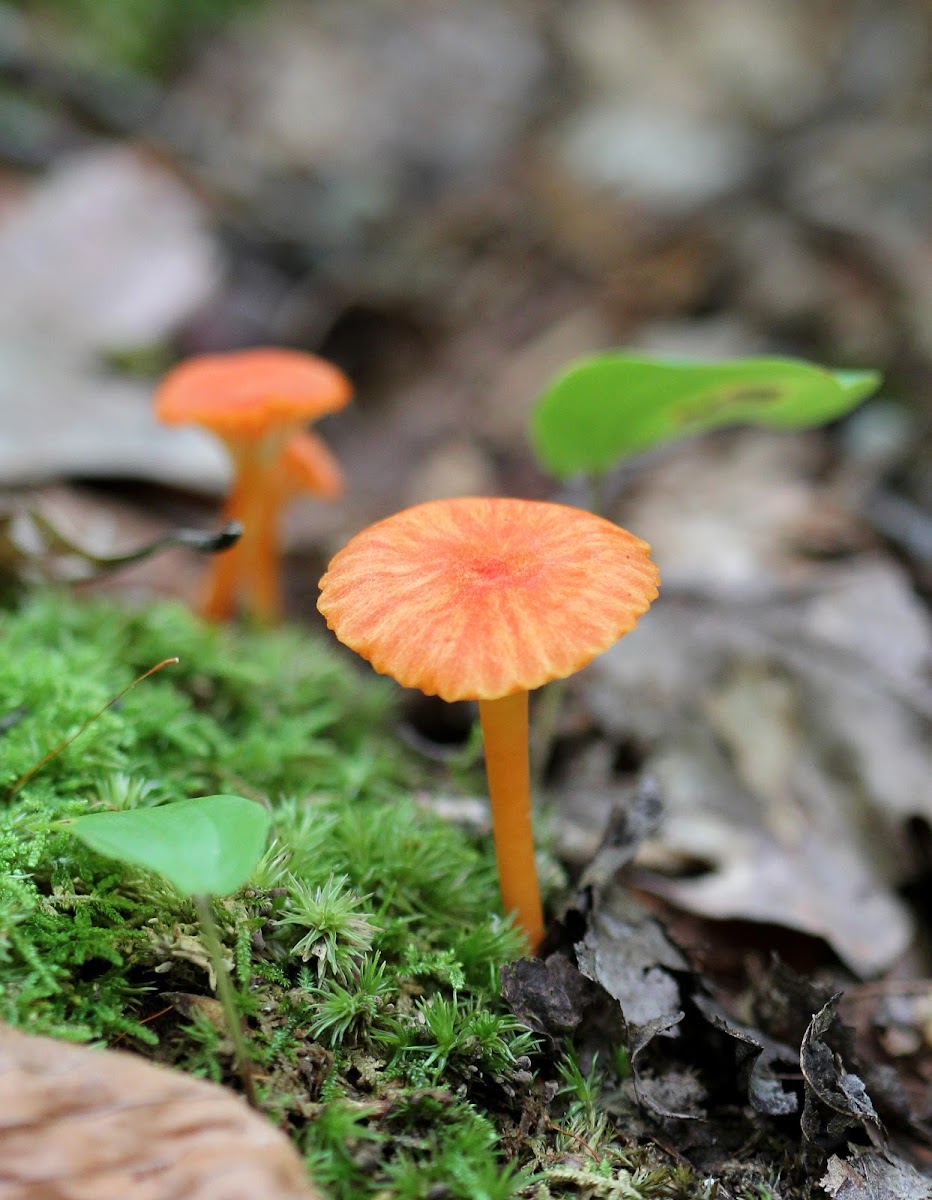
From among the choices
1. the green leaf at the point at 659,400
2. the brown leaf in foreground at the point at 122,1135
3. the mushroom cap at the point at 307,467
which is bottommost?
the mushroom cap at the point at 307,467

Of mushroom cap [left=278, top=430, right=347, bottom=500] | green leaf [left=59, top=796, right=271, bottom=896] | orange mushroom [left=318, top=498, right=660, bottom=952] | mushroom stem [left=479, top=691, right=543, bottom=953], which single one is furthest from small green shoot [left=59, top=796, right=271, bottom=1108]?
mushroom cap [left=278, top=430, right=347, bottom=500]

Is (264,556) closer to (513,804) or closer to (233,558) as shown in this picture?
(233,558)

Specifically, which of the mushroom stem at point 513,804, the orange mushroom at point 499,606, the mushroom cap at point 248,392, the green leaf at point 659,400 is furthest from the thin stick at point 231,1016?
the mushroom cap at point 248,392

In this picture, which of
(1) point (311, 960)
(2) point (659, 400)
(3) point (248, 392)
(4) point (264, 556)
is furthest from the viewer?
(4) point (264, 556)

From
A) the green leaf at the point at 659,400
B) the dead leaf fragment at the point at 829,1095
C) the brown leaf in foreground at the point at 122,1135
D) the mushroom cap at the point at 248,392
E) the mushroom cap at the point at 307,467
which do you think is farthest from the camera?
the mushroom cap at the point at 307,467

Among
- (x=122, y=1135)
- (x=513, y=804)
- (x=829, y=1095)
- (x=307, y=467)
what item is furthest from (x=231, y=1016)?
(x=307, y=467)

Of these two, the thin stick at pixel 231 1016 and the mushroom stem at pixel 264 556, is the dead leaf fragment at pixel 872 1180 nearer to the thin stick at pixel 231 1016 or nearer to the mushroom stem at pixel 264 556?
the thin stick at pixel 231 1016

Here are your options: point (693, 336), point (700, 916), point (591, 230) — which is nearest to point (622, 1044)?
point (700, 916)
